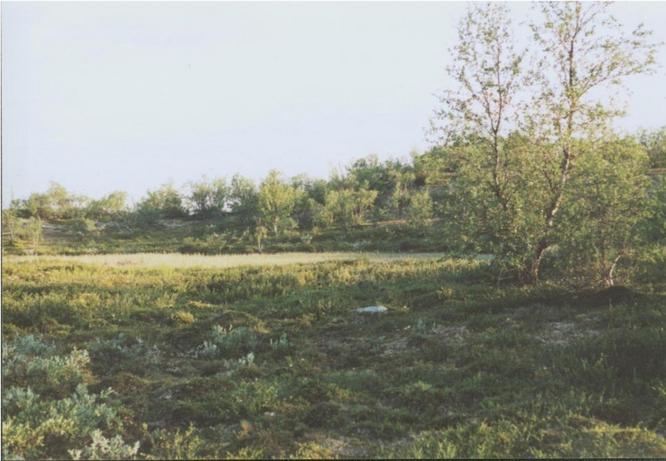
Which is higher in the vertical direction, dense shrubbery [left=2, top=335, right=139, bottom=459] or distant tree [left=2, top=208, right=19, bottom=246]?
distant tree [left=2, top=208, right=19, bottom=246]

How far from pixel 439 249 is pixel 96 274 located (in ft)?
85.7

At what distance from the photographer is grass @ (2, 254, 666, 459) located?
855 cm

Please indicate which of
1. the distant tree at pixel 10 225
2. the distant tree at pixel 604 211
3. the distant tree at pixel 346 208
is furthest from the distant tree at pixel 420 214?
the distant tree at pixel 10 225

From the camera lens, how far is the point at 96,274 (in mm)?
25953

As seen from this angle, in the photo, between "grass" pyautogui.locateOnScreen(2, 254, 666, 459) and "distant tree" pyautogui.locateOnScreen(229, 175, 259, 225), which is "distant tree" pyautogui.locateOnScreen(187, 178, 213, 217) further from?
"grass" pyautogui.locateOnScreen(2, 254, 666, 459)

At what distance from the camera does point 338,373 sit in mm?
11875

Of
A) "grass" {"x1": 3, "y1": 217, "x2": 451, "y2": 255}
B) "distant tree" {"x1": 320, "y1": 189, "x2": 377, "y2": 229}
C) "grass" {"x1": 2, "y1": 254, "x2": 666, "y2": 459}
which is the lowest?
"grass" {"x1": 2, "y1": 254, "x2": 666, "y2": 459}

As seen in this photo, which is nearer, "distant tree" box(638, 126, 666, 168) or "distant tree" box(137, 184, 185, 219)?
"distant tree" box(638, 126, 666, 168)

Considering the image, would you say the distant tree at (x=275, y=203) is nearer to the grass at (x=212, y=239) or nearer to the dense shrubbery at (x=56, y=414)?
the grass at (x=212, y=239)

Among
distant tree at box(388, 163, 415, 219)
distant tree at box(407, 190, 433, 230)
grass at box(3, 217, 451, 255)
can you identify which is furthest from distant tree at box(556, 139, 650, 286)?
distant tree at box(388, 163, 415, 219)

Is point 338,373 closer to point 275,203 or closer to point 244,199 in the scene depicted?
point 275,203

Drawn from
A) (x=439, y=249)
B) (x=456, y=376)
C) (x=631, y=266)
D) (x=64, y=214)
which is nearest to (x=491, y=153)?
(x=631, y=266)

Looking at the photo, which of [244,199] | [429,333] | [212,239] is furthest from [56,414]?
[244,199]

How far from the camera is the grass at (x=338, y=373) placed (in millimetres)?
8555
